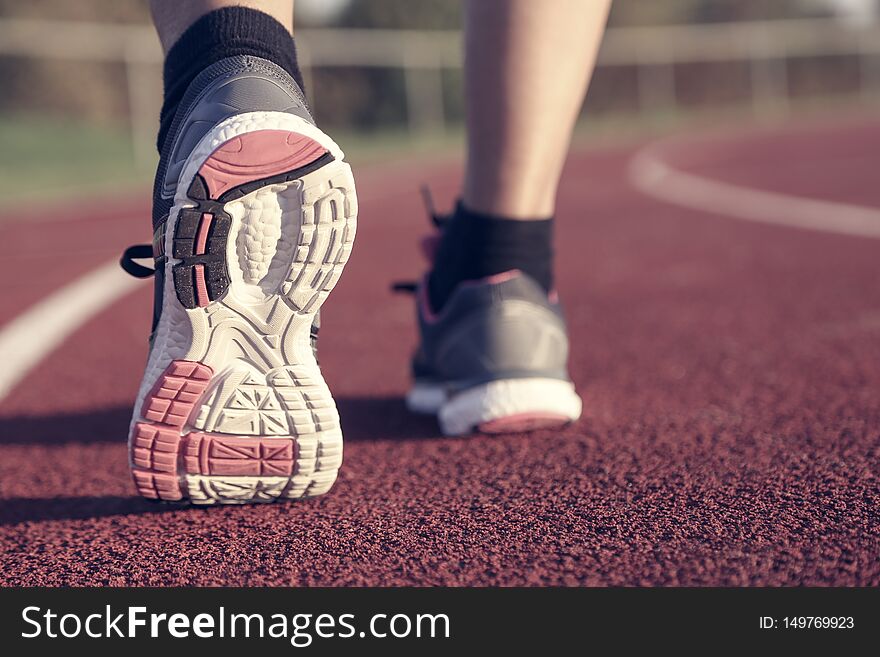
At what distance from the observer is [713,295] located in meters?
3.13

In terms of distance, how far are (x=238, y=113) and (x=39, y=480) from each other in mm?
695

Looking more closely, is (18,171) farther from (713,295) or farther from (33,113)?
(713,295)

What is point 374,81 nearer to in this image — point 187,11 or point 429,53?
point 429,53

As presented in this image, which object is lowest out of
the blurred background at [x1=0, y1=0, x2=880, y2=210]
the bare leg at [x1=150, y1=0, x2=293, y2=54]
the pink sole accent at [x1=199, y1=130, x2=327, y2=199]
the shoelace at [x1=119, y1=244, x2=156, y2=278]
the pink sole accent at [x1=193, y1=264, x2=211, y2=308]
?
the pink sole accent at [x1=193, y1=264, x2=211, y2=308]

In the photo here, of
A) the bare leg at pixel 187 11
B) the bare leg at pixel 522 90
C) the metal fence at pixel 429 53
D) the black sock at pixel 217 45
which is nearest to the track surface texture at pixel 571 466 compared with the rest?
the bare leg at pixel 522 90

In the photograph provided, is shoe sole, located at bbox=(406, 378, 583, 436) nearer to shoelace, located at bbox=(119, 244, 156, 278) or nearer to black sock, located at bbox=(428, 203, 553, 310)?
black sock, located at bbox=(428, 203, 553, 310)

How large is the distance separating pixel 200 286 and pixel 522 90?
0.68 meters

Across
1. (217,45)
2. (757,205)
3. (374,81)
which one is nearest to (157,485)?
(217,45)

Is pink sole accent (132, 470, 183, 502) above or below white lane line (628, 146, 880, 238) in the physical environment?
below

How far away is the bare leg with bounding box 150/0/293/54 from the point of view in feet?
4.50

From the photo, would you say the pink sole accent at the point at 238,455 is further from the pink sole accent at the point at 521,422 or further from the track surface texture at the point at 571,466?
the pink sole accent at the point at 521,422

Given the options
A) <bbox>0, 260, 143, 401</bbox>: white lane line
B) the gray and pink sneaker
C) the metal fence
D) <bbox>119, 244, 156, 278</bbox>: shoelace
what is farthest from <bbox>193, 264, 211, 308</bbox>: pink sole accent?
the metal fence

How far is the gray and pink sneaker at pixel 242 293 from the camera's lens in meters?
1.22

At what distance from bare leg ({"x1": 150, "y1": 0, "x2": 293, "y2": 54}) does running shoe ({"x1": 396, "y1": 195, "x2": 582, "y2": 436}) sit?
1.80ft
